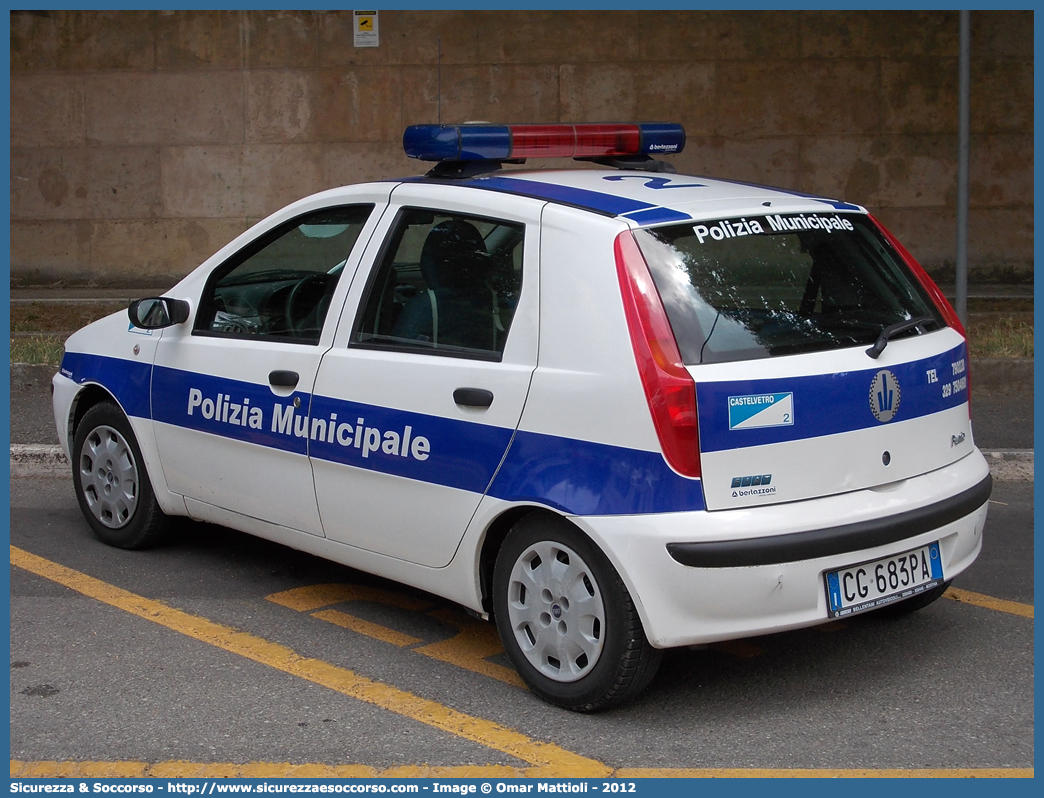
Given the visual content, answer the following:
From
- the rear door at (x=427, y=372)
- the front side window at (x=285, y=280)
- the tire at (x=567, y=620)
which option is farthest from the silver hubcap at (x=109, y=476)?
the tire at (x=567, y=620)

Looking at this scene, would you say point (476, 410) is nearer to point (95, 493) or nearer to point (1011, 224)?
point (95, 493)

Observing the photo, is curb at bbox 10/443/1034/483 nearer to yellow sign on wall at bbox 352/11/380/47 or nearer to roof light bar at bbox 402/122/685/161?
roof light bar at bbox 402/122/685/161

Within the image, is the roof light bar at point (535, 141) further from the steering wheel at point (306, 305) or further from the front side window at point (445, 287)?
the steering wheel at point (306, 305)

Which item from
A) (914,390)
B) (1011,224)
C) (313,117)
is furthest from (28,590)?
(1011,224)

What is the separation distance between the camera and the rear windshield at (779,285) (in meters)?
3.66

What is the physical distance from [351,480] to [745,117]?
26.9ft

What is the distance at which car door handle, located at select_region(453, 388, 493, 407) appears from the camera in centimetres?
388

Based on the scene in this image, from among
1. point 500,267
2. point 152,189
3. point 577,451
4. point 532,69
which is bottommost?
point 577,451

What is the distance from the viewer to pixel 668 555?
3.48 metres

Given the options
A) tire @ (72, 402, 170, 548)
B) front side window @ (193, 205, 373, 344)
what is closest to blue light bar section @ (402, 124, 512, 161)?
front side window @ (193, 205, 373, 344)

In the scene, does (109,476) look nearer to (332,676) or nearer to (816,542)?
(332,676)

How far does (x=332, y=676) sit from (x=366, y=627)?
49cm

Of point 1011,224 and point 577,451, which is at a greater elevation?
point 1011,224

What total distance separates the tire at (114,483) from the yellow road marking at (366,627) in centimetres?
109
